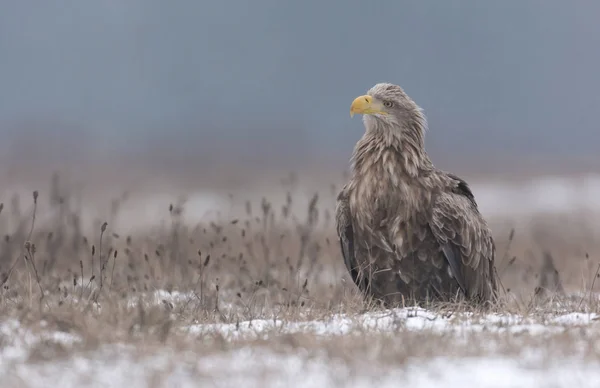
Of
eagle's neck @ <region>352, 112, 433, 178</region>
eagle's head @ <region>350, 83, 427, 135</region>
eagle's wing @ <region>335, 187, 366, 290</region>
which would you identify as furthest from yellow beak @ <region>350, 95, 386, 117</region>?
eagle's wing @ <region>335, 187, 366, 290</region>

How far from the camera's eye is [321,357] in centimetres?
554

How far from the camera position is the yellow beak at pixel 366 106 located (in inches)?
355

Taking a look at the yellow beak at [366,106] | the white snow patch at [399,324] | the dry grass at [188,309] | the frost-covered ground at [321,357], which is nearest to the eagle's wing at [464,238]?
the dry grass at [188,309]

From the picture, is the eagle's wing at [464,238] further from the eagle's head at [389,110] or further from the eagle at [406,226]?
the eagle's head at [389,110]

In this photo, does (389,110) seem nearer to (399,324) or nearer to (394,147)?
(394,147)

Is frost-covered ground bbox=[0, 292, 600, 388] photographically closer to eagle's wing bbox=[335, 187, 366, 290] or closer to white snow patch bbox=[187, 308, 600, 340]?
white snow patch bbox=[187, 308, 600, 340]

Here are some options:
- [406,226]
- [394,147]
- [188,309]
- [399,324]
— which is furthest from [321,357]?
[394,147]

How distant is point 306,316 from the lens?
7367mm

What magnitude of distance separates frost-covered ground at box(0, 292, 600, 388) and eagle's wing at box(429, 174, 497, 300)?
186 centimetres

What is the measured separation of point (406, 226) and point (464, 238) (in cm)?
54

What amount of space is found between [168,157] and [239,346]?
6613 centimetres

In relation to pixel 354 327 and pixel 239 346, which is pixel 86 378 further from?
pixel 354 327

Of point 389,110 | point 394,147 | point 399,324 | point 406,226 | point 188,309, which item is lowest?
Answer: point 188,309

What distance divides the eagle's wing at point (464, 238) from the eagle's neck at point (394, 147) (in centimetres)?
37
